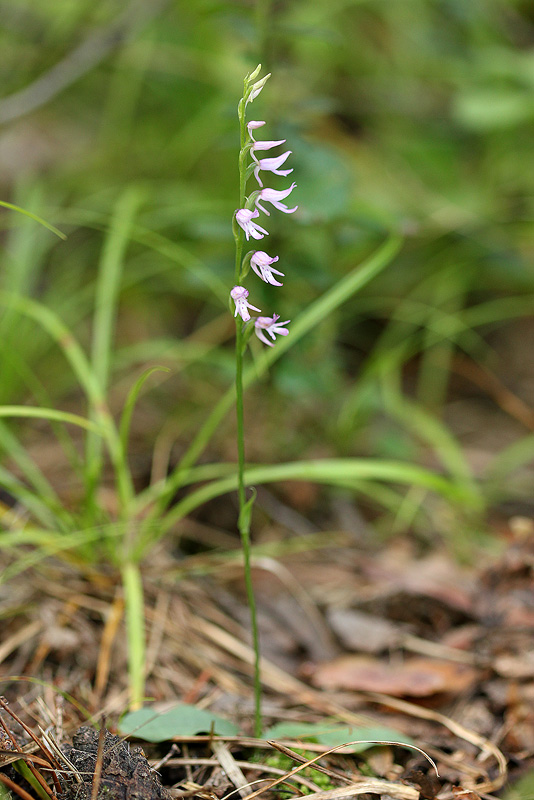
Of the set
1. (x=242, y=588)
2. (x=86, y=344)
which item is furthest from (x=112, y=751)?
(x=86, y=344)

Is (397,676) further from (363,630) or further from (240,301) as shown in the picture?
(240,301)

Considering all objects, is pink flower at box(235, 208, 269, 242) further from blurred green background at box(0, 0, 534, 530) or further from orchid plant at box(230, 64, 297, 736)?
blurred green background at box(0, 0, 534, 530)

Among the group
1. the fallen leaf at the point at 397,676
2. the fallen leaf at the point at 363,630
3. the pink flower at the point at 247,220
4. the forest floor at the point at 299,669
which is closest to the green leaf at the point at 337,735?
the forest floor at the point at 299,669

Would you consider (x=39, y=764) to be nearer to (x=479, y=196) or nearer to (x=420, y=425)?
(x=420, y=425)

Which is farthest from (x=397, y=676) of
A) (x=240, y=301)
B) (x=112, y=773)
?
(x=240, y=301)

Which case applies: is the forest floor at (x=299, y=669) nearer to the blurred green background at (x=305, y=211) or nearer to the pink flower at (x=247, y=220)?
the blurred green background at (x=305, y=211)

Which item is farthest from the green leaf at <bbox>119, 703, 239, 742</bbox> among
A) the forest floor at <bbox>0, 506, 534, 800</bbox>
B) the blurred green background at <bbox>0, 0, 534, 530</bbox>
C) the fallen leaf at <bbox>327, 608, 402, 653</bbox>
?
the blurred green background at <bbox>0, 0, 534, 530</bbox>
